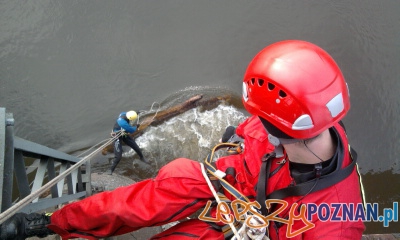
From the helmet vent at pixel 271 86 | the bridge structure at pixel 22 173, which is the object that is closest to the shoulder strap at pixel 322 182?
the helmet vent at pixel 271 86

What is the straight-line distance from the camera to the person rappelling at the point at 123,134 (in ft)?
20.4

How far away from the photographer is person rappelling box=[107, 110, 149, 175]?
6.20 meters

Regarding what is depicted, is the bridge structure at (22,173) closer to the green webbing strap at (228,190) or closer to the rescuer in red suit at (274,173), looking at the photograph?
the rescuer in red suit at (274,173)

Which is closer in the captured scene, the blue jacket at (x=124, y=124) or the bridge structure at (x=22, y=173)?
the bridge structure at (x=22, y=173)

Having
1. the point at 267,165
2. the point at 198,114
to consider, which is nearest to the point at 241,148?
the point at 267,165

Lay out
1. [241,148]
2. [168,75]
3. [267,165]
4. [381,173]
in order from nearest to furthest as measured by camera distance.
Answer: [267,165], [241,148], [381,173], [168,75]

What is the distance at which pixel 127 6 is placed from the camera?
8.27m

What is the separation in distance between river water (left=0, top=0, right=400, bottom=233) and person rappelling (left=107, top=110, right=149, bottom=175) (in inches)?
14.2

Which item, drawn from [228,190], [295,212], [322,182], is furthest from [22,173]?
[322,182]

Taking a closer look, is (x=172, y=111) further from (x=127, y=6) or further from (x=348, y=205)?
(x=348, y=205)

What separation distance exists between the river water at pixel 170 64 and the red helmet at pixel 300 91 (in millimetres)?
4857

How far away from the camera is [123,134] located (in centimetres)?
616

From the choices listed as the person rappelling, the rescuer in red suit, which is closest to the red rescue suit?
the rescuer in red suit

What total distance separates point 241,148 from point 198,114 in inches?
169
